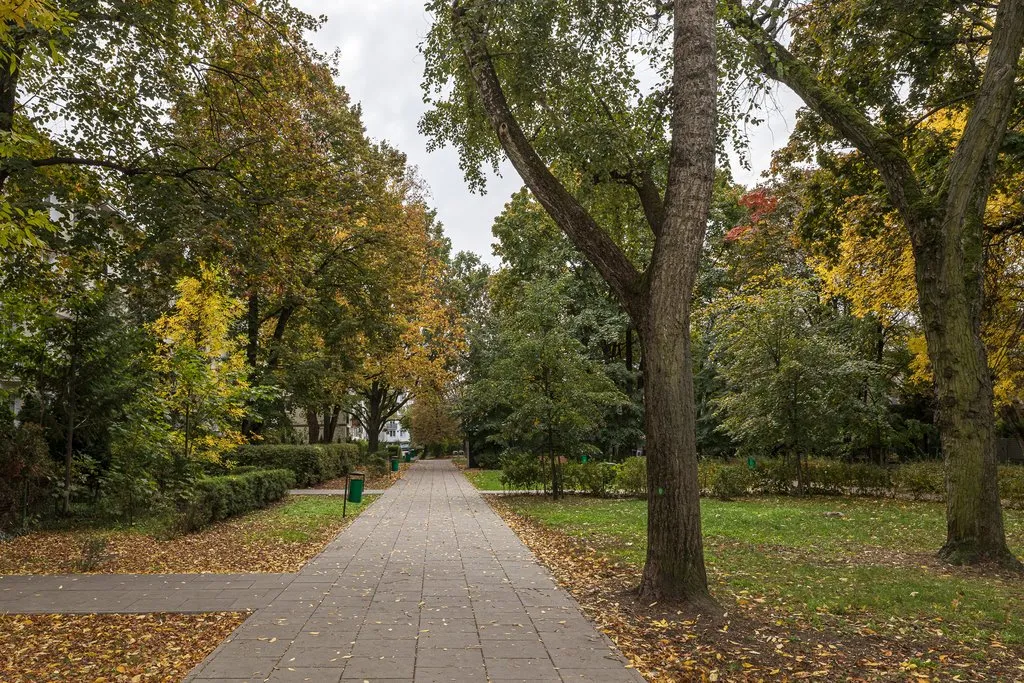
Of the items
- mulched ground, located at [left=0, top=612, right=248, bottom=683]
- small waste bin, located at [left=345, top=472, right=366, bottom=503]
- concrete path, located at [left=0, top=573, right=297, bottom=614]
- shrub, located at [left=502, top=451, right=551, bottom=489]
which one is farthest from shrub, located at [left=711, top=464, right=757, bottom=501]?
mulched ground, located at [left=0, top=612, right=248, bottom=683]

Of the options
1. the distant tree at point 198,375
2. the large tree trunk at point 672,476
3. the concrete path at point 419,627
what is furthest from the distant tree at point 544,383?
the large tree trunk at point 672,476

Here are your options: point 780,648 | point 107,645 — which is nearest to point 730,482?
point 780,648

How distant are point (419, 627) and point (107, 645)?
253 centimetres

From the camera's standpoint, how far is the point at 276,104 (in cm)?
1185

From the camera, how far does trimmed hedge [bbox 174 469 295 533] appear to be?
40.0 ft

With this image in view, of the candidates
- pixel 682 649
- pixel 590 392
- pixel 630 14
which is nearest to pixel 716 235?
pixel 590 392

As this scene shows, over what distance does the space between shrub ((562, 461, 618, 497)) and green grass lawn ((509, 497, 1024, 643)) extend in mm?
2782

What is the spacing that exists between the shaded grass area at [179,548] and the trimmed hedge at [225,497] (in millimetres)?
235

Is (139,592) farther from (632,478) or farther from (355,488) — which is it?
(632,478)

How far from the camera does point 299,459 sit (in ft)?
76.5

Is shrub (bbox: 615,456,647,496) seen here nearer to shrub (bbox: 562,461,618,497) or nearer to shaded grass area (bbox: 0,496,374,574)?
shrub (bbox: 562,461,618,497)

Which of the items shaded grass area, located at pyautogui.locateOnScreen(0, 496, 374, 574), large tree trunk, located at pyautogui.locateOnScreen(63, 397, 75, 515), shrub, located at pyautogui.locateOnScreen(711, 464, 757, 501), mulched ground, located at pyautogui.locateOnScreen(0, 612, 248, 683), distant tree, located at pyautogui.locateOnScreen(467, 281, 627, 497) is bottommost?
mulched ground, located at pyautogui.locateOnScreen(0, 612, 248, 683)

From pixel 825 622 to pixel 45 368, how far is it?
513 inches

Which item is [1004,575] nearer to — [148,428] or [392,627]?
[392,627]
